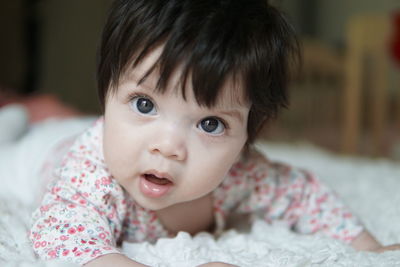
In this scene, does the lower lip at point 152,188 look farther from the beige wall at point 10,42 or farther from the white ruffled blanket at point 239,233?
the beige wall at point 10,42

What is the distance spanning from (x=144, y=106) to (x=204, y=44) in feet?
0.34

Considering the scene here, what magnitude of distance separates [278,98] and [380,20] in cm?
168

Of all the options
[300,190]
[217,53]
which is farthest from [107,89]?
[300,190]

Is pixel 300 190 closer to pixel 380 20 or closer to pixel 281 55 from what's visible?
pixel 281 55

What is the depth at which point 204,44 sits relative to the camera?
56 centimetres

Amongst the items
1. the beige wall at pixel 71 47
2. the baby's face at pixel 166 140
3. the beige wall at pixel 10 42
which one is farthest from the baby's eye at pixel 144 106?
the beige wall at pixel 71 47

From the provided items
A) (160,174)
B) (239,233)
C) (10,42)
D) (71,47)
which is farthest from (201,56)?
(71,47)

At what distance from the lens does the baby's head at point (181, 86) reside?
0.57m

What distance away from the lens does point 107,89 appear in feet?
2.13

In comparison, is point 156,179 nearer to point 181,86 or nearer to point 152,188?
point 152,188

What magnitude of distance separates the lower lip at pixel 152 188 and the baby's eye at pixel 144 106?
0.09 m

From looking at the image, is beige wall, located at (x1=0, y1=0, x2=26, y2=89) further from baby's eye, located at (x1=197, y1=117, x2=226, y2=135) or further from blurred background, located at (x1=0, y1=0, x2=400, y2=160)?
baby's eye, located at (x1=197, y1=117, x2=226, y2=135)

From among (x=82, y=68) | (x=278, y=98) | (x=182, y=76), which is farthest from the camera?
(x=82, y=68)

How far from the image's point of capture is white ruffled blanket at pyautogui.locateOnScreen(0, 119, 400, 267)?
61cm
